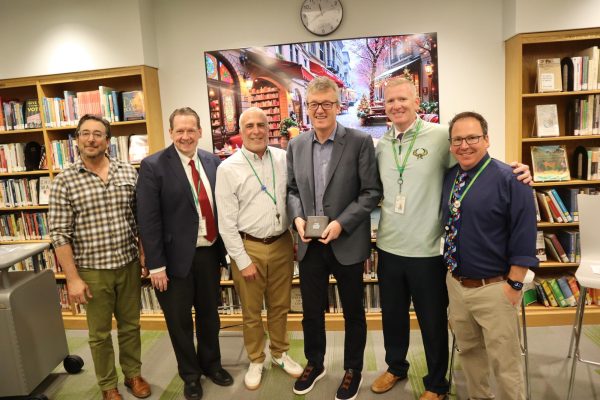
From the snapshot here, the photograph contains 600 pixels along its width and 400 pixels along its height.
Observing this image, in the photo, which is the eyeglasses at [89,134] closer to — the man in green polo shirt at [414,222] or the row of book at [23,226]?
the man in green polo shirt at [414,222]

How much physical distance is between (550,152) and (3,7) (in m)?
4.61

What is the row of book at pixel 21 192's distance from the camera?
12.2 feet

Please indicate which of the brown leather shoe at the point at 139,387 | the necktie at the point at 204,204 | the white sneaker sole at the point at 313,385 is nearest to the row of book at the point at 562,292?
the white sneaker sole at the point at 313,385

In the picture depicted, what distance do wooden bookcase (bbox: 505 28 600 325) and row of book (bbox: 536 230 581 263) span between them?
6 centimetres

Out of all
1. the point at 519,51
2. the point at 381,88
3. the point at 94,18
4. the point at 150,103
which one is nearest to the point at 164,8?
the point at 94,18

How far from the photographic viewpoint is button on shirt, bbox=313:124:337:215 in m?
2.29

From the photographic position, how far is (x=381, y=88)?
3398 millimetres

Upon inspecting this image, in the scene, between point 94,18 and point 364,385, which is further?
point 94,18

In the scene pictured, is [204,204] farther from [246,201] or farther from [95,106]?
[95,106]

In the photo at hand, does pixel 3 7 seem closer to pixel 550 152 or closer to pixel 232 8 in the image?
pixel 232 8

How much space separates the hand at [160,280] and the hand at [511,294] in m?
1.76

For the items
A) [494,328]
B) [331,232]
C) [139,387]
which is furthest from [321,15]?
[139,387]

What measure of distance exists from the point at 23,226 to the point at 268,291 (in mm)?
2618

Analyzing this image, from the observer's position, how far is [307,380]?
254 cm
